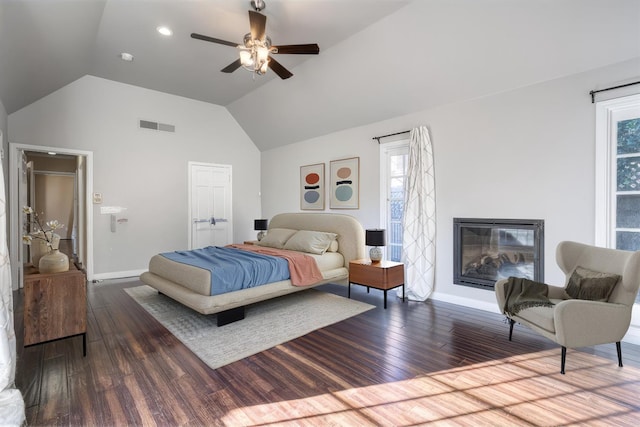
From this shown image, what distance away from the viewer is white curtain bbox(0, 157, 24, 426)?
1661 millimetres

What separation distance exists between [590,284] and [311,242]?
3.20 m

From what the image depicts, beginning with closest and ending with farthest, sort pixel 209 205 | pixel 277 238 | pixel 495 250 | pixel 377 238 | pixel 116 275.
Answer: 1. pixel 495 250
2. pixel 377 238
3. pixel 277 238
4. pixel 116 275
5. pixel 209 205

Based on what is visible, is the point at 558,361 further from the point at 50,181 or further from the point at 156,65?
the point at 50,181

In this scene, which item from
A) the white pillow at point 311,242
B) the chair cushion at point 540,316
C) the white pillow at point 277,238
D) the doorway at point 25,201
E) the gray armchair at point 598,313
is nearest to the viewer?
the gray armchair at point 598,313

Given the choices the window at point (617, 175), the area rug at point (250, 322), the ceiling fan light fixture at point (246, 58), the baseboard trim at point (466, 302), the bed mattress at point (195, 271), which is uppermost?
the ceiling fan light fixture at point (246, 58)

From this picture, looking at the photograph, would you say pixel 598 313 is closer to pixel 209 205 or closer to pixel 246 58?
pixel 246 58

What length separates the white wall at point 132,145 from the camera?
193 inches

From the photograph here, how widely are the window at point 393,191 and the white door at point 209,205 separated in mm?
3622

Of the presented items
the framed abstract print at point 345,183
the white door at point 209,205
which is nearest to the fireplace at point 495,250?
the framed abstract print at point 345,183

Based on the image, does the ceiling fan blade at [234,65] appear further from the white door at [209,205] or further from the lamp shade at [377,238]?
the white door at [209,205]

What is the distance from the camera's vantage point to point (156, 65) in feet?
15.3

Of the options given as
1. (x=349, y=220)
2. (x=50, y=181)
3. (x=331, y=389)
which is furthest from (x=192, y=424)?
(x=50, y=181)

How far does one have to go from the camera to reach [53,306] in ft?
7.99

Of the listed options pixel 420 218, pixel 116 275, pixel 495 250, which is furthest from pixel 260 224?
pixel 495 250
